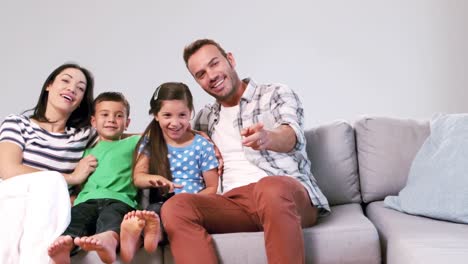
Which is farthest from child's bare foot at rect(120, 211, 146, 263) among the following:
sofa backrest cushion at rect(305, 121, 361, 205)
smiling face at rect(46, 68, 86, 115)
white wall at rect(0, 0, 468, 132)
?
white wall at rect(0, 0, 468, 132)

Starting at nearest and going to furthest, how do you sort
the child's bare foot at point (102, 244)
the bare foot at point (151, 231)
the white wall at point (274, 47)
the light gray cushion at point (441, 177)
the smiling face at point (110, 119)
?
the child's bare foot at point (102, 244)
the bare foot at point (151, 231)
the light gray cushion at point (441, 177)
the smiling face at point (110, 119)
the white wall at point (274, 47)

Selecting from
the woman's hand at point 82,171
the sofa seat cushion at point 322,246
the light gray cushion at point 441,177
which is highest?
the woman's hand at point 82,171

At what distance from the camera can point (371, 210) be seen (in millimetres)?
1916

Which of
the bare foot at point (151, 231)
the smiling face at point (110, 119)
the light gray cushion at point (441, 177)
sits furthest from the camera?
the smiling face at point (110, 119)

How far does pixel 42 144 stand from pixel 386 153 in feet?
3.99

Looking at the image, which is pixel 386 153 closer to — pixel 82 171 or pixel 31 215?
pixel 82 171

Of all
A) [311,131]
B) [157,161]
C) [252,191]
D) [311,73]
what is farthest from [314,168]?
[311,73]

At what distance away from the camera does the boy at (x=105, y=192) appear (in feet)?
4.68

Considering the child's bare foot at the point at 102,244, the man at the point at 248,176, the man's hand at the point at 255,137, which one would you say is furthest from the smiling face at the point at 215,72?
the child's bare foot at the point at 102,244

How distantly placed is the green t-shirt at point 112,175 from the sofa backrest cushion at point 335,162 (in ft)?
2.18

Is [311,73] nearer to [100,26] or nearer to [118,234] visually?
[100,26]

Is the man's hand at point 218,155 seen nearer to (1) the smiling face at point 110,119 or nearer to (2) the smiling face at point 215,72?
(2) the smiling face at point 215,72

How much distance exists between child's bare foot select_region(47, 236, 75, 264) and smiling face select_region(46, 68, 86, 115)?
2.20 ft

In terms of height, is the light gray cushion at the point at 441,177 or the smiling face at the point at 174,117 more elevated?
the smiling face at the point at 174,117
